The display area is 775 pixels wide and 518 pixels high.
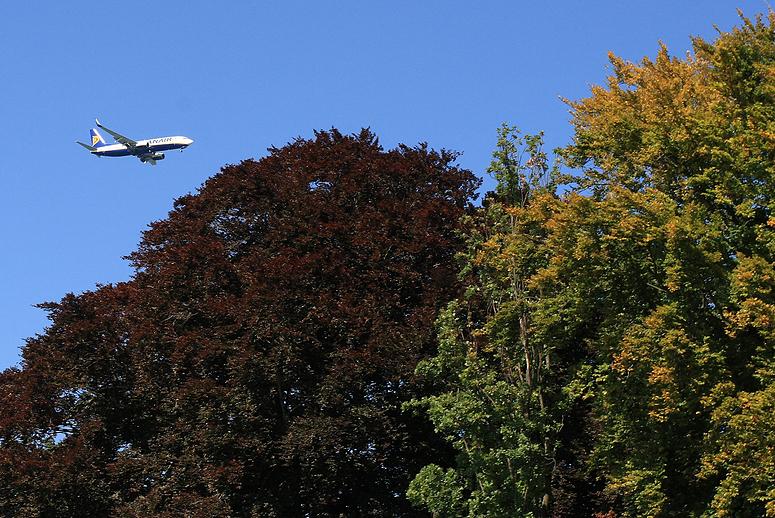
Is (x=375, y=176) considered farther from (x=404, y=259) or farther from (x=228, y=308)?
(x=228, y=308)

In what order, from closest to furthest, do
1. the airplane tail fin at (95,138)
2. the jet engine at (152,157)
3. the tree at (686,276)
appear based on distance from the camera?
1. the tree at (686,276)
2. the jet engine at (152,157)
3. the airplane tail fin at (95,138)

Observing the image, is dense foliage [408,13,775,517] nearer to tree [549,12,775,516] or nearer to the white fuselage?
tree [549,12,775,516]

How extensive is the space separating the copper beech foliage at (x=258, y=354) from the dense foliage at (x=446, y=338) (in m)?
0.10

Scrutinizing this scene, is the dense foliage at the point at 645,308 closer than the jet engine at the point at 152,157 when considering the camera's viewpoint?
Yes

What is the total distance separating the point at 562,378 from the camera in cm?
3141

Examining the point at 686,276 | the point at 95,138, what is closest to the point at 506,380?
the point at 686,276

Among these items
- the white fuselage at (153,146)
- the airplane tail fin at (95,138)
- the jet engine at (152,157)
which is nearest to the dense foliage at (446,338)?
the jet engine at (152,157)

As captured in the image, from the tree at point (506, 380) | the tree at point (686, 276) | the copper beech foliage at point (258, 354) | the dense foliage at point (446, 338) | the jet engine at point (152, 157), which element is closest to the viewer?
the tree at point (686, 276)

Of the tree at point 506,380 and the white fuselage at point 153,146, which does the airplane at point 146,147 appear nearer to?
the white fuselage at point 153,146

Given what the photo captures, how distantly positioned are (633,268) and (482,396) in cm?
522

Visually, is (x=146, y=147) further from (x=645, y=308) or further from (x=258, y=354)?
(x=645, y=308)

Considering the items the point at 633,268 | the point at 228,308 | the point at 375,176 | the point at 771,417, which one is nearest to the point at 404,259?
the point at 375,176

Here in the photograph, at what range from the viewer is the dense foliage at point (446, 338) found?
81.9ft

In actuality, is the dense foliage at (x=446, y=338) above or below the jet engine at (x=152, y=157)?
below
